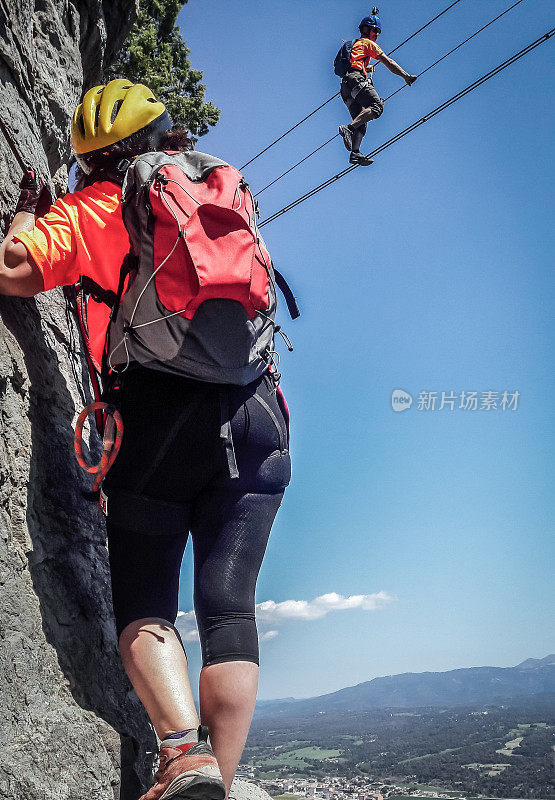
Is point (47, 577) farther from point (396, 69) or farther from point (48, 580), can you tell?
point (396, 69)

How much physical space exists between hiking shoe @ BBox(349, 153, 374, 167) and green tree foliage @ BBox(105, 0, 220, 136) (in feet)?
12.1

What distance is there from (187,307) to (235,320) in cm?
17

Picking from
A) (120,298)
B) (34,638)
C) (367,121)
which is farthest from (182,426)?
(367,121)

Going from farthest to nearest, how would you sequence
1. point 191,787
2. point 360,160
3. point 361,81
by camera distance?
point 361,81 → point 360,160 → point 191,787

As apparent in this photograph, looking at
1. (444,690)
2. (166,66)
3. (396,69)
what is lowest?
(444,690)

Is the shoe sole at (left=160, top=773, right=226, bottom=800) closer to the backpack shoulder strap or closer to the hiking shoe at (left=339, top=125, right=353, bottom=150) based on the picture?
the backpack shoulder strap

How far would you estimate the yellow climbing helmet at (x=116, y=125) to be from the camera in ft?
8.45

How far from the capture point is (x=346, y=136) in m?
9.95

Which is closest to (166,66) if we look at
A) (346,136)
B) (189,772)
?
(346,136)

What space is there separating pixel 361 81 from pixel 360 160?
1.88 metres

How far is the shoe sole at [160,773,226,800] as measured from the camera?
1.70 metres

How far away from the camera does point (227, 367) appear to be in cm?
212

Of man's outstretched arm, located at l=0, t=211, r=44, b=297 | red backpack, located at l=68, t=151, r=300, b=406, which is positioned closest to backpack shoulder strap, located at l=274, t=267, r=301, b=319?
red backpack, located at l=68, t=151, r=300, b=406

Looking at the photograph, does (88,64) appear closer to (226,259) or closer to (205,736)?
(226,259)
